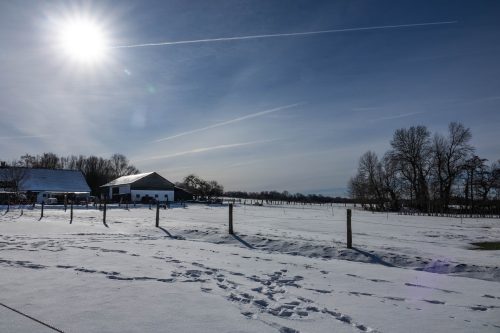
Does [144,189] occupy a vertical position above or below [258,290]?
above

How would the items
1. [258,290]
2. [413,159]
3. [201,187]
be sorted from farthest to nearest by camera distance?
[201,187], [413,159], [258,290]

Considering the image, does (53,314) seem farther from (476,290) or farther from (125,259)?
(476,290)

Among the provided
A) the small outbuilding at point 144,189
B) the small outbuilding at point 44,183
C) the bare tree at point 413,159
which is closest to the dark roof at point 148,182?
the small outbuilding at point 144,189

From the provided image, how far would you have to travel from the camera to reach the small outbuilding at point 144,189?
72.6m

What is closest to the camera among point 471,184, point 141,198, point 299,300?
point 299,300

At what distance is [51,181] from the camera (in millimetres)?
68188

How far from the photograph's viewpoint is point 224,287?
6.79 metres

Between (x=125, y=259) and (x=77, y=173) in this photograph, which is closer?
(x=125, y=259)

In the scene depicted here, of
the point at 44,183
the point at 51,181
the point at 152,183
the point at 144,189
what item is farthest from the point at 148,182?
the point at 44,183

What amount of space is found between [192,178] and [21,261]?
92.6 m

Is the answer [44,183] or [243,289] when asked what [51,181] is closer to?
[44,183]

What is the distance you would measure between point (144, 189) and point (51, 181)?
1660 cm

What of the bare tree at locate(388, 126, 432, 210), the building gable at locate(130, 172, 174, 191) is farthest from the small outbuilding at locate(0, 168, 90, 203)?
the bare tree at locate(388, 126, 432, 210)

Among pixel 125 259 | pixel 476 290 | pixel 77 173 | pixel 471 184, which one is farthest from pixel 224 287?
pixel 77 173
